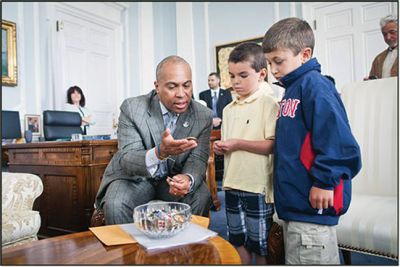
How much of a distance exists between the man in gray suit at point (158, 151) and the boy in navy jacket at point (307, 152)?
0.40 meters

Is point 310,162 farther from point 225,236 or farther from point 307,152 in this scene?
point 225,236

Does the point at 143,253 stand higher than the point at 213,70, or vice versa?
the point at 213,70

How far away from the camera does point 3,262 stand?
796mm

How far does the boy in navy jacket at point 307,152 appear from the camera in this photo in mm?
851

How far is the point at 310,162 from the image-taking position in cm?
90

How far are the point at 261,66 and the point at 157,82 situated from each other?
1.40 ft

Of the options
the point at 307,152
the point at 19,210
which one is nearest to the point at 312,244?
the point at 307,152

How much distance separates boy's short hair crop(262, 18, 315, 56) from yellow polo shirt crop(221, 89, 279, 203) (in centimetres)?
21

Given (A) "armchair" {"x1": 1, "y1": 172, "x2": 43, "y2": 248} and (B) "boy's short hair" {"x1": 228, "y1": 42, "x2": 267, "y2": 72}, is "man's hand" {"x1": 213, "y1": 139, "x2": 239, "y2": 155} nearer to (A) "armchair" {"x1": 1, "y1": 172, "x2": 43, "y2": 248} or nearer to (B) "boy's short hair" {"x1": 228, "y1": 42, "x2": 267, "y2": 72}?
(B) "boy's short hair" {"x1": 228, "y1": 42, "x2": 267, "y2": 72}

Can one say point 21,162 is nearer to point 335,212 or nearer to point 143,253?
point 143,253

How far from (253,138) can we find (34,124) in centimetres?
333

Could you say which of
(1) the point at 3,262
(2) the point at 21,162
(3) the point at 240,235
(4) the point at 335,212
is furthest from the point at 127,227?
(2) the point at 21,162

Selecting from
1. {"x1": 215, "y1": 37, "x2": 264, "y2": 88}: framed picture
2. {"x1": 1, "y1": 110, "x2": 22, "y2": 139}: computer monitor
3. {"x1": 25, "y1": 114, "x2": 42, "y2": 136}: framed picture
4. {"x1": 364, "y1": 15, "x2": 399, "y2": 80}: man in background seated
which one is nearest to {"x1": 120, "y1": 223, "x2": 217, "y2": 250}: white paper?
{"x1": 364, "y1": 15, "x2": 399, "y2": 80}: man in background seated

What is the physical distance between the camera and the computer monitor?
308 centimetres
